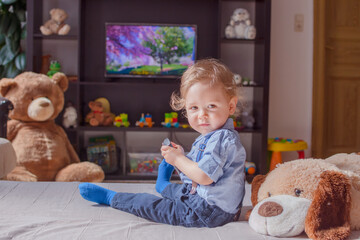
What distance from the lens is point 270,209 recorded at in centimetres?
119

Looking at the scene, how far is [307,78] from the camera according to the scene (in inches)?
152

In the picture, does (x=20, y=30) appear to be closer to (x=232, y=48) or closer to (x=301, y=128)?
(x=232, y=48)

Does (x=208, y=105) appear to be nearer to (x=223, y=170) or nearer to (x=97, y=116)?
(x=223, y=170)

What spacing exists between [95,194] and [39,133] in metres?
1.58

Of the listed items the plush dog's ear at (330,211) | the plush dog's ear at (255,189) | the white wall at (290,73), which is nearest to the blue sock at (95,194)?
the plush dog's ear at (255,189)

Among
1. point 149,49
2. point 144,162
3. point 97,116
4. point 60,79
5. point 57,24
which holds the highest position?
point 57,24

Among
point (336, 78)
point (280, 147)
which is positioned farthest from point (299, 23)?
point (280, 147)

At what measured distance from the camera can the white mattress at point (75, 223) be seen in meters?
1.19

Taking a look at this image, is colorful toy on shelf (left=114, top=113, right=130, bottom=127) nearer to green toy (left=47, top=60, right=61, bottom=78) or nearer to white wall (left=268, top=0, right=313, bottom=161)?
green toy (left=47, top=60, right=61, bottom=78)

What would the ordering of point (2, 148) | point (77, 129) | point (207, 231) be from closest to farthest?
point (207, 231) < point (2, 148) < point (77, 129)

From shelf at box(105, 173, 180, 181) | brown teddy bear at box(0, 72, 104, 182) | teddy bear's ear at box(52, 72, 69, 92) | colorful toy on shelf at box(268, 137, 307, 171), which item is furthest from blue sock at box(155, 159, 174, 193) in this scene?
colorful toy on shelf at box(268, 137, 307, 171)

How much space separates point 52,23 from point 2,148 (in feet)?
6.04

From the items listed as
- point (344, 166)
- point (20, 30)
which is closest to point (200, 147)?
point (344, 166)

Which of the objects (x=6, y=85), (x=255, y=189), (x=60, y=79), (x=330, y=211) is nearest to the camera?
(x=330, y=211)
